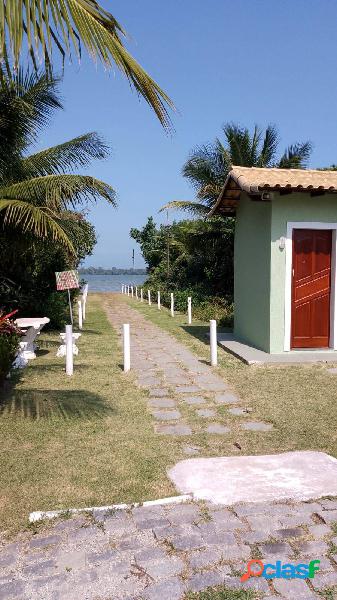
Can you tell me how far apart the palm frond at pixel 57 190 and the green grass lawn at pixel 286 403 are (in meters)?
4.18

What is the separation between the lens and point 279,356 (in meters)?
9.08

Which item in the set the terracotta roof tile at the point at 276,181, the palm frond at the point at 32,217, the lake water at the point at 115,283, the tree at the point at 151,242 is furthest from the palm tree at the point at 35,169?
the tree at the point at 151,242

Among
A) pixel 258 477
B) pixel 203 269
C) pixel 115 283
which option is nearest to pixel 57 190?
pixel 258 477

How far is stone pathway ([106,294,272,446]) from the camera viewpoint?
538 centimetres

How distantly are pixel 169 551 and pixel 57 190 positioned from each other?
8272mm

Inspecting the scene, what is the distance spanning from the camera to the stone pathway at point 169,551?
2.51 m

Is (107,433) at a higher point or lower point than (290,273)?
lower

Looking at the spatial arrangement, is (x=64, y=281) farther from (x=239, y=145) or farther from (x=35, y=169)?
(x=239, y=145)

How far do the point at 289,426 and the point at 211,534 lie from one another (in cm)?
254

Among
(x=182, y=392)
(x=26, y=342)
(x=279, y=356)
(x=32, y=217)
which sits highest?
(x=32, y=217)

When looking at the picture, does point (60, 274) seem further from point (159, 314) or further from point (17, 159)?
point (159, 314)

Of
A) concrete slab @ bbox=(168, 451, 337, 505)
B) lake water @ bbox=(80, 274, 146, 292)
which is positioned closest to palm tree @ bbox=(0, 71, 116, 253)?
concrete slab @ bbox=(168, 451, 337, 505)

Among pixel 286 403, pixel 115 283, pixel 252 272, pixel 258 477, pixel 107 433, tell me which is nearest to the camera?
pixel 258 477

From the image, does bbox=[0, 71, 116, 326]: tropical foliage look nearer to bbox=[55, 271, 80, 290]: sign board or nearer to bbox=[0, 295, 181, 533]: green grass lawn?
bbox=[55, 271, 80, 290]: sign board
